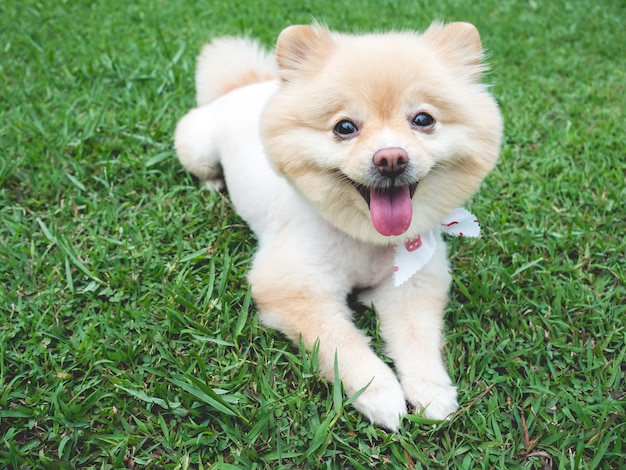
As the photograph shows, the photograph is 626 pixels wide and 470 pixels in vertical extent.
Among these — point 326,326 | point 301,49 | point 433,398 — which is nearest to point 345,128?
point 301,49

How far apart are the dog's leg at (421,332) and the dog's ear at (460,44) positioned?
0.80 m

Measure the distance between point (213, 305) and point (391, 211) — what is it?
885 millimetres

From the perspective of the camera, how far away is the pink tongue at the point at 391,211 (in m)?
2.06

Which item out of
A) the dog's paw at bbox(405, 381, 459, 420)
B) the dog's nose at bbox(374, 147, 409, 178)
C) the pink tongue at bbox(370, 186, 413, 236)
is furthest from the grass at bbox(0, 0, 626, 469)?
the dog's nose at bbox(374, 147, 409, 178)

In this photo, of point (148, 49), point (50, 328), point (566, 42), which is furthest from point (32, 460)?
point (566, 42)

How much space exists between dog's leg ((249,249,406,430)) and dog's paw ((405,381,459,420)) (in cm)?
6

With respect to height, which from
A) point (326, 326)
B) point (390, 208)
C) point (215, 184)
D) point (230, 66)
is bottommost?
point (215, 184)

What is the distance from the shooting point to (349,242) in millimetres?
2303

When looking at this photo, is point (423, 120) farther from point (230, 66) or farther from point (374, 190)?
point (230, 66)

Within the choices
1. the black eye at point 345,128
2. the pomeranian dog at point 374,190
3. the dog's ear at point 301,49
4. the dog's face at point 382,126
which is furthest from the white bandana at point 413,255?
the dog's ear at point 301,49

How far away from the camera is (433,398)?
2.02m

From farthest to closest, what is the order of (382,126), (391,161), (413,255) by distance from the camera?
(413,255)
(382,126)
(391,161)

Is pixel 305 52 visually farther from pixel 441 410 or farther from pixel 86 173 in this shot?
pixel 86 173

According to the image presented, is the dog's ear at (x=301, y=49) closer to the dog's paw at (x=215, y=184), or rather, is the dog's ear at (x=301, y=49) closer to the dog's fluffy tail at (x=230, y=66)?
the dog's paw at (x=215, y=184)
